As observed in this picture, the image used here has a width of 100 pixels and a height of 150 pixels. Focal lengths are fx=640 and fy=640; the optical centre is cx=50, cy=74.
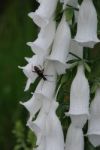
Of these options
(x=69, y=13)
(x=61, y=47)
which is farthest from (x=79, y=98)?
(x=69, y=13)

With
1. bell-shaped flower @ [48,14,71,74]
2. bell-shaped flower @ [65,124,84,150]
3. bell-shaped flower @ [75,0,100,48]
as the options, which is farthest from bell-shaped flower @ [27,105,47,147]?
bell-shaped flower @ [75,0,100,48]

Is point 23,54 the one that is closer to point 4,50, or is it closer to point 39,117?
point 4,50

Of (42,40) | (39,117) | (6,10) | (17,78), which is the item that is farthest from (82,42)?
(6,10)

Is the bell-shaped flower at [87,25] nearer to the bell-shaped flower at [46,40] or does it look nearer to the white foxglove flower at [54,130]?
the bell-shaped flower at [46,40]

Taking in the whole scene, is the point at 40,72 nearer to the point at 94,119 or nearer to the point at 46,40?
the point at 46,40

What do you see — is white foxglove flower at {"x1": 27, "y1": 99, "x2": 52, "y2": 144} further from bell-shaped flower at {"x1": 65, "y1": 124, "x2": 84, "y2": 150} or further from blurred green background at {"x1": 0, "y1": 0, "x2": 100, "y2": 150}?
blurred green background at {"x1": 0, "y1": 0, "x2": 100, "y2": 150}
